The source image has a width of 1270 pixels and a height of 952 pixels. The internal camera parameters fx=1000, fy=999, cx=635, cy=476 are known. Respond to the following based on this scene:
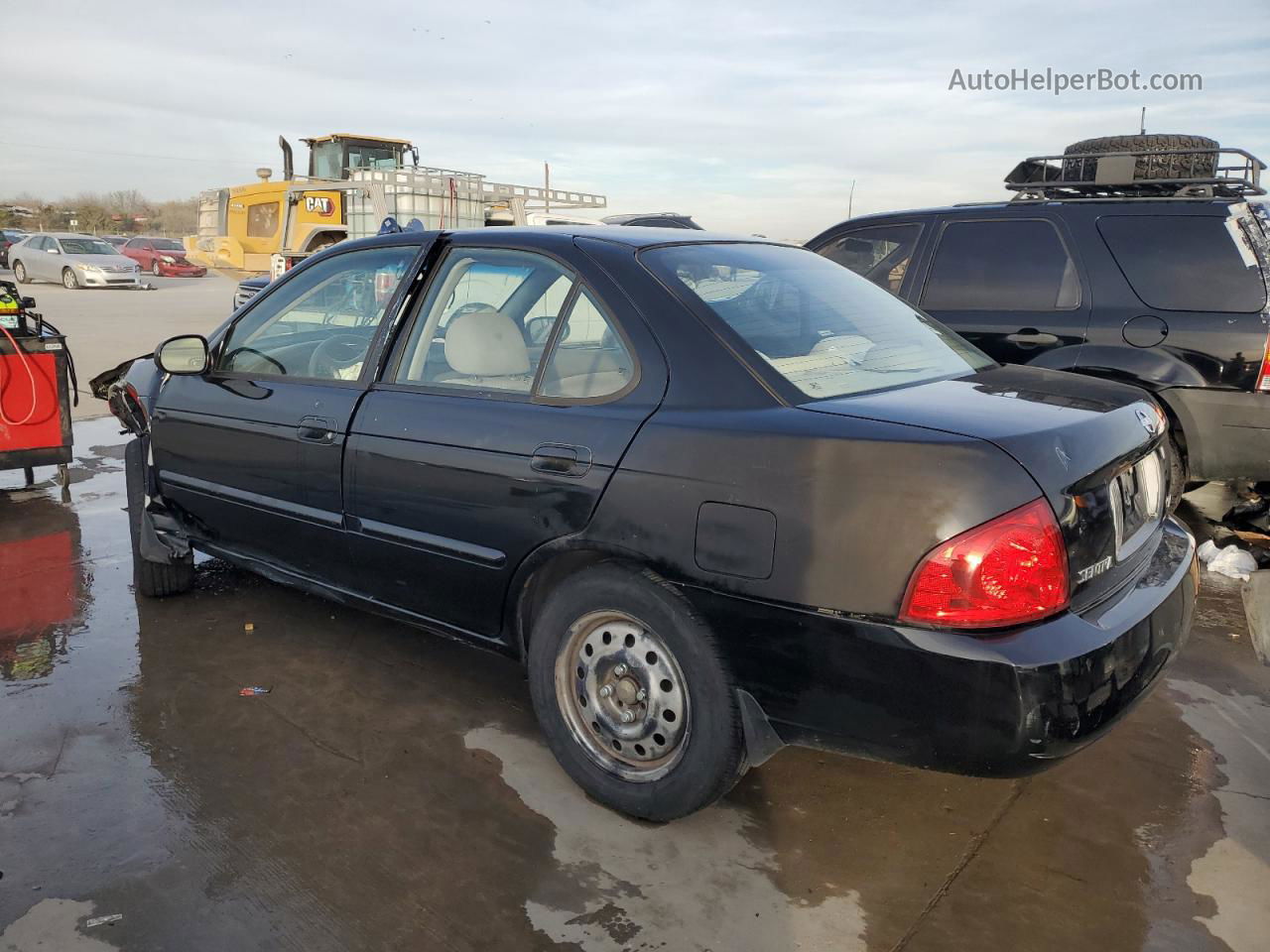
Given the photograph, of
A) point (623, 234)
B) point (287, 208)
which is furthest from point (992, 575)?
point (287, 208)

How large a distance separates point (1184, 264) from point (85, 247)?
29.2 m

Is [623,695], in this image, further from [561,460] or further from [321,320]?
[321,320]

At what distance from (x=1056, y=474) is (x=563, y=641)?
1.38m

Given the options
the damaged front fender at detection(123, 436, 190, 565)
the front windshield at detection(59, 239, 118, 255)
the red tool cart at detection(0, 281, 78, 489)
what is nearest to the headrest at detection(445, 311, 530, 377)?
the damaged front fender at detection(123, 436, 190, 565)

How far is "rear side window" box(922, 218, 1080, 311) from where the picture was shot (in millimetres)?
5309

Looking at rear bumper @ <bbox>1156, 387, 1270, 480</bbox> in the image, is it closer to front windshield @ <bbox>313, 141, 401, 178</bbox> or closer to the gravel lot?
the gravel lot

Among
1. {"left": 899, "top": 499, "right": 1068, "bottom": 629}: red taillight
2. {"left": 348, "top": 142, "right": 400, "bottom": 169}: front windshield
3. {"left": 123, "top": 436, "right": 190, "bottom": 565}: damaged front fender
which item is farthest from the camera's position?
{"left": 348, "top": 142, "right": 400, "bottom": 169}: front windshield

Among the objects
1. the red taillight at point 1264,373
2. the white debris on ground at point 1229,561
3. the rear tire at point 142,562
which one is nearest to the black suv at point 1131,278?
the red taillight at point 1264,373

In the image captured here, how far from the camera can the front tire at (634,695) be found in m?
2.55

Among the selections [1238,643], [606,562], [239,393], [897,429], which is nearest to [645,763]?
[606,562]

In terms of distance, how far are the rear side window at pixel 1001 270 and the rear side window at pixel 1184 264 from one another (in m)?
0.28

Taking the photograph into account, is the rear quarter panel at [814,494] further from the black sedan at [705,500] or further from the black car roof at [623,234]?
the black car roof at [623,234]

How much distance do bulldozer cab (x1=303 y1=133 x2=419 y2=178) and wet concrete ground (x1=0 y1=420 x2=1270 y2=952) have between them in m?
17.4

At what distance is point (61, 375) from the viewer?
240 inches
